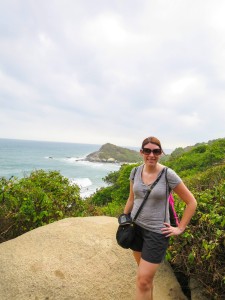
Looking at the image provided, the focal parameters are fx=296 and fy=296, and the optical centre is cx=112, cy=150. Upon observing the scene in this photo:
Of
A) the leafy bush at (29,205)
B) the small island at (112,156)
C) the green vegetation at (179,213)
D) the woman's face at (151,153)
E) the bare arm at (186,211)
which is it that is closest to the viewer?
the bare arm at (186,211)

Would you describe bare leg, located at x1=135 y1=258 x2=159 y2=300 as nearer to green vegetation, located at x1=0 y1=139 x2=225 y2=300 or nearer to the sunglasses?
green vegetation, located at x1=0 y1=139 x2=225 y2=300

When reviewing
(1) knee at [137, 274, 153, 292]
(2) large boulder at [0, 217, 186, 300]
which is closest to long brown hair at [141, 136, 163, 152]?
(1) knee at [137, 274, 153, 292]

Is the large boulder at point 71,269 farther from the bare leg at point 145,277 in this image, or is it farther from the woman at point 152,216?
the bare leg at point 145,277

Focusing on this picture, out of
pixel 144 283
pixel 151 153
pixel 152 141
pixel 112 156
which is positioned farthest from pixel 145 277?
pixel 112 156

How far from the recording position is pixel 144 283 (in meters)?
3.60

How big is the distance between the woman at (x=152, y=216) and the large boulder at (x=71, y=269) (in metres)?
1.21

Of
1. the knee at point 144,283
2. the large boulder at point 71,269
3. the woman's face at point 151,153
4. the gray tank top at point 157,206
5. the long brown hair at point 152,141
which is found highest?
the long brown hair at point 152,141

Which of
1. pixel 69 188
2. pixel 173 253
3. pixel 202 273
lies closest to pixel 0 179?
pixel 69 188

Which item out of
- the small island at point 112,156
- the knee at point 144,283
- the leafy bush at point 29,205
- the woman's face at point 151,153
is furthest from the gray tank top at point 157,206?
the small island at point 112,156

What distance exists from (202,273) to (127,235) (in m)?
1.76

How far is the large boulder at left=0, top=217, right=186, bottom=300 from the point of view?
4.71 m

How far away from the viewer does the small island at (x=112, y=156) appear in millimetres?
119150

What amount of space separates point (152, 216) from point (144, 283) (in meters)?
0.81

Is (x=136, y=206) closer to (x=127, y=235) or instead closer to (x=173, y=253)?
(x=127, y=235)
